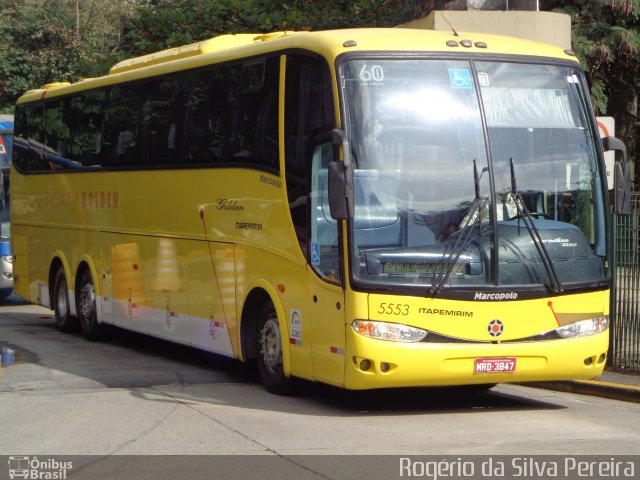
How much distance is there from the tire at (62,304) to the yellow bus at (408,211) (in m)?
5.76

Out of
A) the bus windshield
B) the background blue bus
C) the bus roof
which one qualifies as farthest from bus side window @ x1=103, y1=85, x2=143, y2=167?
the background blue bus

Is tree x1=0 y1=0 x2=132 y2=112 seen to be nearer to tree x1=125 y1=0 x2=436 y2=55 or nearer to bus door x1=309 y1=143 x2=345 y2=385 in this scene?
tree x1=125 y1=0 x2=436 y2=55

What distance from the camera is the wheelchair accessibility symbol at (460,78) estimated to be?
34.1ft

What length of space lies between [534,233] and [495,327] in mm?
911

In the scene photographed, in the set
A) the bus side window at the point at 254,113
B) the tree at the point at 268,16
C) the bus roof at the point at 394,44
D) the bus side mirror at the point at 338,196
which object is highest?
the tree at the point at 268,16

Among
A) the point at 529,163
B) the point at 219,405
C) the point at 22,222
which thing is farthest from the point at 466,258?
the point at 22,222

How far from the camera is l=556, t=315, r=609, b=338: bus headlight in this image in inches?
409

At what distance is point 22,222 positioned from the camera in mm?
19500

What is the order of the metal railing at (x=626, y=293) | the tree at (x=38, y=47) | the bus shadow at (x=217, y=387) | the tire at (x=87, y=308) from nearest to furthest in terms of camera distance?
the bus shadow at (x=217, y=387)
the metal railing at (x=626, y=293)
the tire at (x=87, y=308)
the tree at (x=38, y=47)

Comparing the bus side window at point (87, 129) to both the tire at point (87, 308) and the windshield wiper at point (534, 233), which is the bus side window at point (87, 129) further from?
the windshield wiper at point (534, 233)

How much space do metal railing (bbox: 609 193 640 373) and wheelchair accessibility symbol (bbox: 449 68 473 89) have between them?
329 centimetres

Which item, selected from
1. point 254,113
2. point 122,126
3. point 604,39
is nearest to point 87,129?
point 122,126

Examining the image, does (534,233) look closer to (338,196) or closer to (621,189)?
(621,189)

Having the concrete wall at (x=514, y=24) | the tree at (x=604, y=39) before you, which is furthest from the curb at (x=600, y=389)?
the tree at (x=604, y=39)
